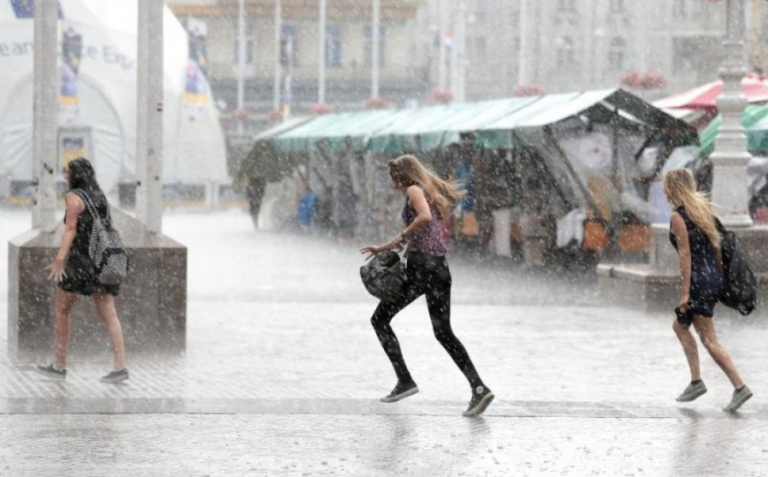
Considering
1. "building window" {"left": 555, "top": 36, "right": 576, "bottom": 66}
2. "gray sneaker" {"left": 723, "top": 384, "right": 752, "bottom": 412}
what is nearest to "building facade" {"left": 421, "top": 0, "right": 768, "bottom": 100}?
"building window" {"left": 555, "top": 36, "right": 576, "bottom": 66}

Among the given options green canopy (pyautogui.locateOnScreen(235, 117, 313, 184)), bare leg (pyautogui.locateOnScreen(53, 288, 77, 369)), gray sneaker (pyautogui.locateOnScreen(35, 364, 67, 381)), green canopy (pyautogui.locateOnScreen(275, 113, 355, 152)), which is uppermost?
bare leg (pyautogui.locateOnScreen(53, 288, 77, 369))

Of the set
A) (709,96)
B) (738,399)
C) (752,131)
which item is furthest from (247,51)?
(738,399)

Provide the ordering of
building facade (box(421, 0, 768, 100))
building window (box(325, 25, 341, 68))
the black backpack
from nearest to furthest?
the black backpack
building window (box(325, 25, 341, 68))
building facade (box(421, 0, 768, 100))

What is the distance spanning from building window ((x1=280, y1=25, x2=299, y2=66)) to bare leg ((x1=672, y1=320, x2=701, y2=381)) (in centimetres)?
6337

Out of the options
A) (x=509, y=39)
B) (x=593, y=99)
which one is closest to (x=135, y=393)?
(x=593, y=99)

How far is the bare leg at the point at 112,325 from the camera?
1149cm

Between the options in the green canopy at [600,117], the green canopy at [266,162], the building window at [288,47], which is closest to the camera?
the green canopy at [600,117]

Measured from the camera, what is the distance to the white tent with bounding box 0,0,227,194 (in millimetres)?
54094

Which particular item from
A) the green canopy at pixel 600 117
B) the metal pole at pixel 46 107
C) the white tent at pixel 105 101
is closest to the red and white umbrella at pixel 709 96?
the green canopy at pixel 600 117

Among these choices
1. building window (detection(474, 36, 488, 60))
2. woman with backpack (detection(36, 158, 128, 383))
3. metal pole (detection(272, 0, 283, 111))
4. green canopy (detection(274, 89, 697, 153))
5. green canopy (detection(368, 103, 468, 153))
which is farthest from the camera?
building window (detection(474, 36, 488, 60))

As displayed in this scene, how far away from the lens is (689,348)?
10836 mm

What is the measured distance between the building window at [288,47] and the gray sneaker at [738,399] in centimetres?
6379

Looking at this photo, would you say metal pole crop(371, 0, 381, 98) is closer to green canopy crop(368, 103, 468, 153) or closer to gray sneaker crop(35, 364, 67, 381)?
green canopy crop(368, 103, 468, 153)

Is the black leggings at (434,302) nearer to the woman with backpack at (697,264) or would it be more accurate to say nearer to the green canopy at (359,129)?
the woman with backpack at (697,264)
